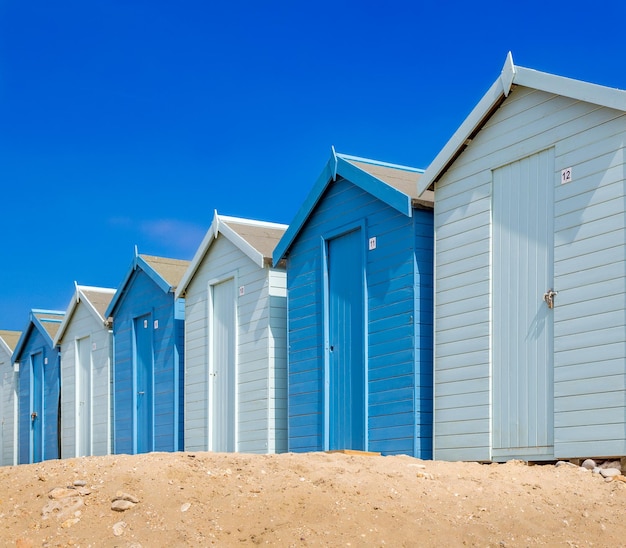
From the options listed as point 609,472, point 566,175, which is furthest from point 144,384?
point 609,472

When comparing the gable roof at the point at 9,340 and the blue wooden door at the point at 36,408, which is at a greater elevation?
the gable roof at the point at 9,340

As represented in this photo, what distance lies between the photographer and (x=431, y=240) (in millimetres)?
11961

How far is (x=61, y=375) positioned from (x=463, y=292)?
13.7 metres

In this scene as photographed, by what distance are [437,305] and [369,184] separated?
1.91 m

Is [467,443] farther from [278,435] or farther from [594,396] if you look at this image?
[278,435]

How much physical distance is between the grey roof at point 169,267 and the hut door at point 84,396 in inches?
137

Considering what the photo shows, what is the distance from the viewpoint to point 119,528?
801cm

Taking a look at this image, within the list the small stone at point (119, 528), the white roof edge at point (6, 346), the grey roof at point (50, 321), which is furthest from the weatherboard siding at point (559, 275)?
the white roof edge at point (6, 346)

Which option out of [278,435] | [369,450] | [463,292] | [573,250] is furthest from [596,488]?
[278,435]

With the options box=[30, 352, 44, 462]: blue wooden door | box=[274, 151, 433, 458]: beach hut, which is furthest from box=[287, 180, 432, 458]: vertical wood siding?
box=[30, 352, 44, 462]: blue wooden door

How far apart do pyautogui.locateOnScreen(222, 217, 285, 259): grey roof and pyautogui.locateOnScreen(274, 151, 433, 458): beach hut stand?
2.90ft

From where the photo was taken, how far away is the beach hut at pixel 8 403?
25266 millimetres

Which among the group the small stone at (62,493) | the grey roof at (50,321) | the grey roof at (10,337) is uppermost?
the grey roof at (50,321)

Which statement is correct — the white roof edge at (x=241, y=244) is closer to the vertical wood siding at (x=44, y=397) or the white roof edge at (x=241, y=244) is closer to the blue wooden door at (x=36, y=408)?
the vertical wood siding at (x=44, y=397)
